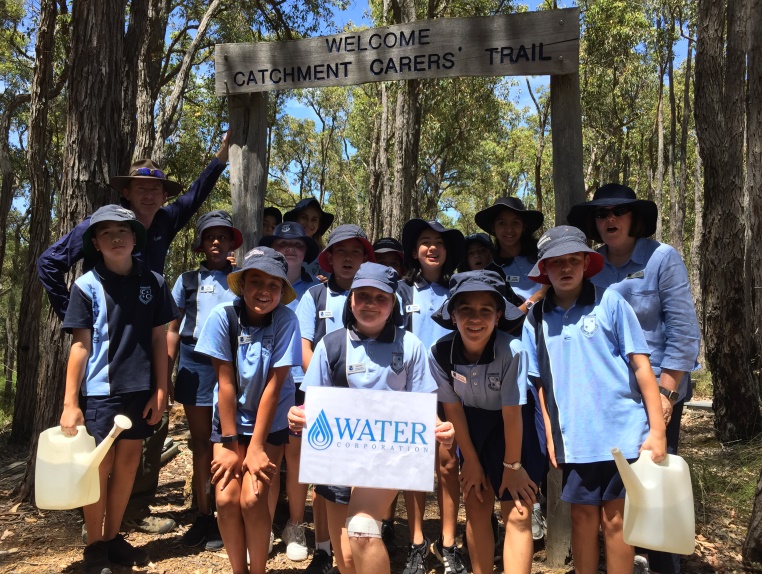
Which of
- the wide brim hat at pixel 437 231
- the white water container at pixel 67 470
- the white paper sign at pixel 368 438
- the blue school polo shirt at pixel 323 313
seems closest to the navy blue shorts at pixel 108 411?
the white water container at pixel 67 470

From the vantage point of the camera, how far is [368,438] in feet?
9.54

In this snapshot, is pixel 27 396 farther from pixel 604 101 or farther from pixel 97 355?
pixel 604 101

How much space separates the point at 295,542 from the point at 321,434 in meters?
1.58

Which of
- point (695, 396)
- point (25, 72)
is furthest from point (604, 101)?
point (25, 72)

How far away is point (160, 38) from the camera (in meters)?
11.0

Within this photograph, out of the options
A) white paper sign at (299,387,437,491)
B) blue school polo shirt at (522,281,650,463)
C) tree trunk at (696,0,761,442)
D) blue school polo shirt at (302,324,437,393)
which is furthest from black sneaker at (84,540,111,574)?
tree trunk at (696,0,761,442)

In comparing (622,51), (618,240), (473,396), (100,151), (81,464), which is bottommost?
(81,464)

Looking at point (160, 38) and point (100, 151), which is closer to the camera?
point (100, 151)

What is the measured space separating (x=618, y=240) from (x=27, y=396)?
792cm

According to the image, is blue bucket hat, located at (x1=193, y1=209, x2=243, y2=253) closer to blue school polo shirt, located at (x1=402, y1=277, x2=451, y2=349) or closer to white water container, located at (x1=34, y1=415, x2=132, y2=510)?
blue school polo shirt, located at (x1=402, y1=277, x2=451, y2=349)

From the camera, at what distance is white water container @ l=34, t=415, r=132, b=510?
332cm

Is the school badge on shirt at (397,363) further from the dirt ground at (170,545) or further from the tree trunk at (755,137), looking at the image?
the tree trunk at (755,137)

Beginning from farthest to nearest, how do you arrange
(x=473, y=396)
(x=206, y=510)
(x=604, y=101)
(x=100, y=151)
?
(x=604, y=101) < (x=100, y=151) < (x=206, y=510) < (x=473, y=396)

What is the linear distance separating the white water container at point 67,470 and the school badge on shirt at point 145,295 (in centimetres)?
80
